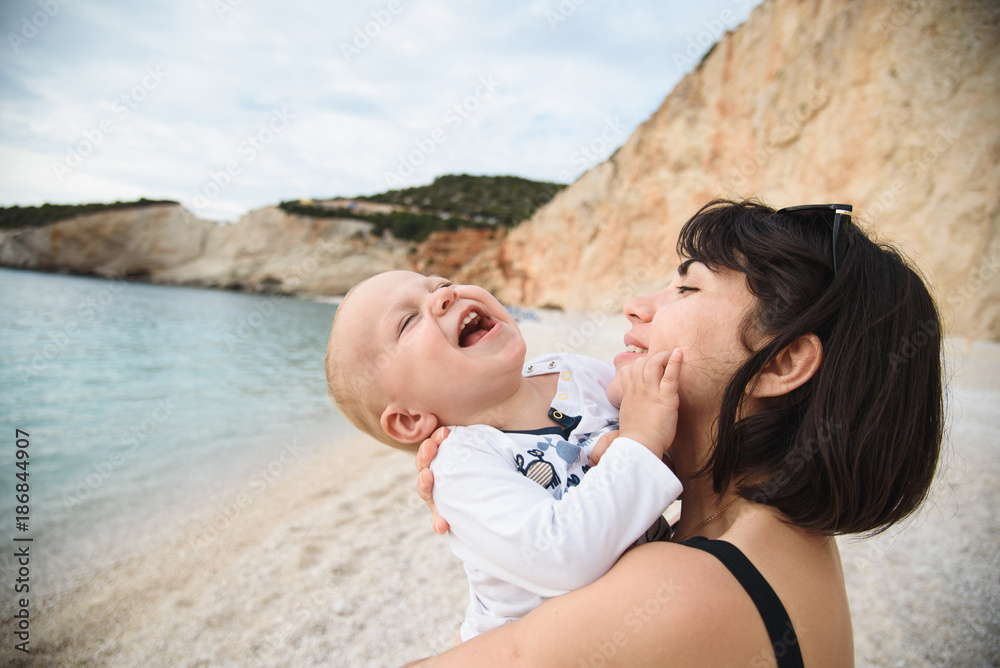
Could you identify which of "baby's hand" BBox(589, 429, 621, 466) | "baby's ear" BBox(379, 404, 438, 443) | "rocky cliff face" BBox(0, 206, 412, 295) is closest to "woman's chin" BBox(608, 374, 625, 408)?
"baby's hand" BBox(589, 429, 621, 466)

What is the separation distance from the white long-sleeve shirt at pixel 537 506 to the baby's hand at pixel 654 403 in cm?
6

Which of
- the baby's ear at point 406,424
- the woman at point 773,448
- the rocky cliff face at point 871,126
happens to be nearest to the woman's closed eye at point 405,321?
the baby's ear at point 406,424

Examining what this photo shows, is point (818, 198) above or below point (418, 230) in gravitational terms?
below

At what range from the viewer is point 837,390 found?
1.13m

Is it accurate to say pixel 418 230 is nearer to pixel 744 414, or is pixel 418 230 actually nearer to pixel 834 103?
pixel 834 103

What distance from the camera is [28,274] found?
42.8m

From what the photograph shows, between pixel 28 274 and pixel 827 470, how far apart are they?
57.6m

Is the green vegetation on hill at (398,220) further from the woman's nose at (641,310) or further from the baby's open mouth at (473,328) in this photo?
the woman's nose at (641,310)

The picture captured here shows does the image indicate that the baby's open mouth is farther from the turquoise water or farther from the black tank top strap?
the turquoise water

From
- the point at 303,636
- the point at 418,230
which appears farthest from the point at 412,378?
the point at 418,230

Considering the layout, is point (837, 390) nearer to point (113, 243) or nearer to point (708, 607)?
point (708, 607)

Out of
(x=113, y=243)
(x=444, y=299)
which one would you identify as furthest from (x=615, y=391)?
(x=113, y=243)

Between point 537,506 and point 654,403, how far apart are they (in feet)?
1.29

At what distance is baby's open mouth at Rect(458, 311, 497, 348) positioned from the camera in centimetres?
174
